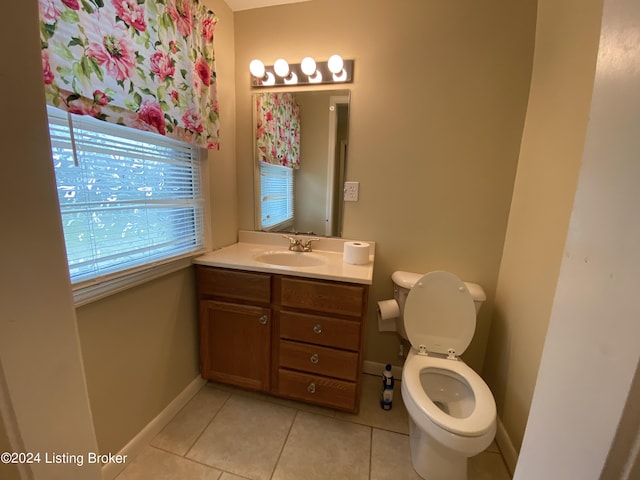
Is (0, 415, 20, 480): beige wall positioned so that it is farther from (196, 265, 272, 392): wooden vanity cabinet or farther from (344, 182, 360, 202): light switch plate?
(344, 182, 360, 202): light switch plate

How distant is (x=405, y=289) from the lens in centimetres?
160

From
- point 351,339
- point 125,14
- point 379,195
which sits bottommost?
point 351,339

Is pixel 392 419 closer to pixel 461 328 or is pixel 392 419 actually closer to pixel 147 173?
pixel 461 328

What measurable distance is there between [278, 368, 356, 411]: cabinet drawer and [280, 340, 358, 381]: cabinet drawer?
41 mm

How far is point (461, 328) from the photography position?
1.44 metres

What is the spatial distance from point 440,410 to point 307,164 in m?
1.55

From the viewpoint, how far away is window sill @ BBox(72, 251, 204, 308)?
0.97 metres

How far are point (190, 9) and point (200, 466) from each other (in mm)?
2219

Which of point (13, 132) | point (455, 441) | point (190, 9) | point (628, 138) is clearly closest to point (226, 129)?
point (190, 9)

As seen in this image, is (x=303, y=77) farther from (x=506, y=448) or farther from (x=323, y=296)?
(x=506, y=448)

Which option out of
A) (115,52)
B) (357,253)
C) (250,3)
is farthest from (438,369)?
(250,3)

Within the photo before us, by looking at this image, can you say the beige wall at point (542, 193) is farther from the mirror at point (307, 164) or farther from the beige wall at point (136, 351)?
the beige wall at point (136, 351)

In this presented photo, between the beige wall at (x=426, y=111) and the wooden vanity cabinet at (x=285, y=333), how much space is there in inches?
21.6

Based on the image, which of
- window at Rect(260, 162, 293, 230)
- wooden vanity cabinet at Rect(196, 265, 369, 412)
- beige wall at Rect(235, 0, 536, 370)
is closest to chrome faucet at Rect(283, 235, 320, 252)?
window at Rect(260, 162, 293, 230)
